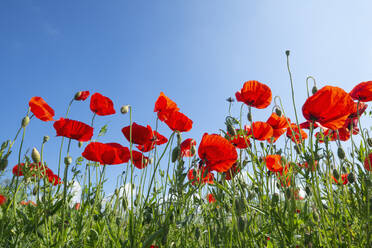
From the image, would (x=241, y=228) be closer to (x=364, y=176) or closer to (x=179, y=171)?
(x=179, y=171)

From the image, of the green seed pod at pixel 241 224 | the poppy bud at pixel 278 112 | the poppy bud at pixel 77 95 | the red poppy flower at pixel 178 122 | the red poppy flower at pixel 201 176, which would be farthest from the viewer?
the poppy bud at pixel 278 112

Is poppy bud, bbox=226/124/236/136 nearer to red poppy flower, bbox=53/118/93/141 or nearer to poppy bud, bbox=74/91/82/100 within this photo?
red poppy flower, bbox=53/118/93/141

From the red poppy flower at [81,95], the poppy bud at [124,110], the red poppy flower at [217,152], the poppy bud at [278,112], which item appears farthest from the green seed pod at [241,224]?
the red poppy flower at [81,95]

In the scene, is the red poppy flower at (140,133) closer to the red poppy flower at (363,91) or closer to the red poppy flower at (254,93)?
the red poppy flower at (254,93)

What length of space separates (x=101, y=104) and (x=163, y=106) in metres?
0.44

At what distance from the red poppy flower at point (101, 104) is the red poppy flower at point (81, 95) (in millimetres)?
118

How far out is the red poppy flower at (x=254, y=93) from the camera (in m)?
1.89

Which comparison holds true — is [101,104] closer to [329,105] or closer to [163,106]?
[163,106]

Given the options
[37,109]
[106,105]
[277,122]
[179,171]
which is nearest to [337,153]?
[277,122]

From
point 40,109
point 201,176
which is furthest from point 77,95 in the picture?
point 201,176

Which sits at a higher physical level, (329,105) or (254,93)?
(254,93)

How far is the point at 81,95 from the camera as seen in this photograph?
1847 mm

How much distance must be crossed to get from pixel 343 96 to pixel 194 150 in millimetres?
974

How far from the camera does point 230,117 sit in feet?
5.80
